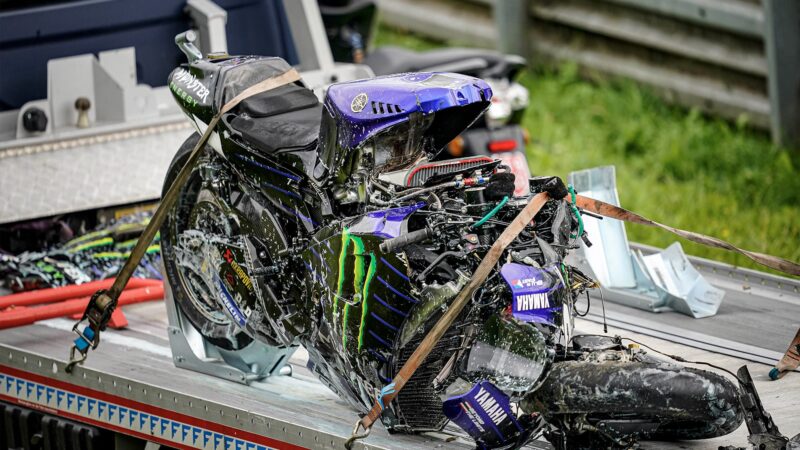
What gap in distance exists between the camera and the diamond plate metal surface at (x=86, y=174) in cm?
694

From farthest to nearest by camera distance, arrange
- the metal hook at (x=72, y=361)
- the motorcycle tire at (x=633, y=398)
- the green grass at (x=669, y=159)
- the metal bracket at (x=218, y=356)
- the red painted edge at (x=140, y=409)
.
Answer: the green grass at (x=669, y=159)
the metal hook at (x=72, y=361)
the metal bracket at (x=218, y=356)
the red painted edge at (x=140, y=409)
the motorcycle tire at (x=633, y=398)

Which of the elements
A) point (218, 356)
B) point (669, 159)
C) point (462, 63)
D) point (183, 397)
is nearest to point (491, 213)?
point (183, 397)

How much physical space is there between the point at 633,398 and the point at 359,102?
53.0 inches

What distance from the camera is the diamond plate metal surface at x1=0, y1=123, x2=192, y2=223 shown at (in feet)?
22.8

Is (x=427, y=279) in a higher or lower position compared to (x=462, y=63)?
higher

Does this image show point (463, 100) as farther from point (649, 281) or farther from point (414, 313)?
point (649, 281)

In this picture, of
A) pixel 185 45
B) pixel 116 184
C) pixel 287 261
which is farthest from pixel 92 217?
pixel 287 261

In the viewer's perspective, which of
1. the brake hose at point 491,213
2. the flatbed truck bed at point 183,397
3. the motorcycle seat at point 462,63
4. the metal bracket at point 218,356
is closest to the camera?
the brake hose at point 491,213

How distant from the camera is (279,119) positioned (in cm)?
512

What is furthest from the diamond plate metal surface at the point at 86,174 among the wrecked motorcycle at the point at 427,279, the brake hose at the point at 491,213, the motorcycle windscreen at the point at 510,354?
the motorcycle windscreen at the point at 510,354

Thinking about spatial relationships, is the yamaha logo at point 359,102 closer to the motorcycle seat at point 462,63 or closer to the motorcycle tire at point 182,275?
the motorcycle tire at point 182,275

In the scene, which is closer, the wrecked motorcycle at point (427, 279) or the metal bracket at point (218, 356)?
the wrecked motorcycle at point (427, 279)

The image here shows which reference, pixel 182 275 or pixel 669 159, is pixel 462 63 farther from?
pixel 182 275

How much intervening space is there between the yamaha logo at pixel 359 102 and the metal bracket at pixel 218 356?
1288mm
